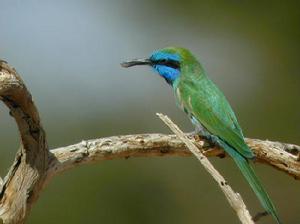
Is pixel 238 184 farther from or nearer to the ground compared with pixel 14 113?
nearer to the ground

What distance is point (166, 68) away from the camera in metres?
3.41

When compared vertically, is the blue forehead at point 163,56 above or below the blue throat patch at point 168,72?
above

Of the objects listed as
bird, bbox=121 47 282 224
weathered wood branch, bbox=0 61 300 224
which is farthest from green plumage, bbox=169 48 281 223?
weathered wood branch, bbox=0 61 300 224

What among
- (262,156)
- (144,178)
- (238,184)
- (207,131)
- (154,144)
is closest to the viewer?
(154,144)

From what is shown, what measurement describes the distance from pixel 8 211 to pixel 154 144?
0.47 metres

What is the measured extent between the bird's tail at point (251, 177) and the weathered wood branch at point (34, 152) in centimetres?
21

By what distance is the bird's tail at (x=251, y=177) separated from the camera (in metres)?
2.55

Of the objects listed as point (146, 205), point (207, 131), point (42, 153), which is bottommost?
point (146, 205)

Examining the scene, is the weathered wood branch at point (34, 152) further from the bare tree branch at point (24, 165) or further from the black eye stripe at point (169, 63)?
the black eye stripe at point (169, 63)

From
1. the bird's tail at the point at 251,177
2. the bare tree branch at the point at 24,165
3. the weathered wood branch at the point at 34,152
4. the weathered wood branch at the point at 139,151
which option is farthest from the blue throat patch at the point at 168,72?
the bare tree branch at the point at 24,165

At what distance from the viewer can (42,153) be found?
2387 mm

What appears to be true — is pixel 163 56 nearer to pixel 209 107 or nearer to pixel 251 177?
pixel 209 107

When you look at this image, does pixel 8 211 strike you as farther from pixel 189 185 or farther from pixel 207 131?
pixel 189 185

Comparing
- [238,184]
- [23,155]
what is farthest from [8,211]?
[238,184]
